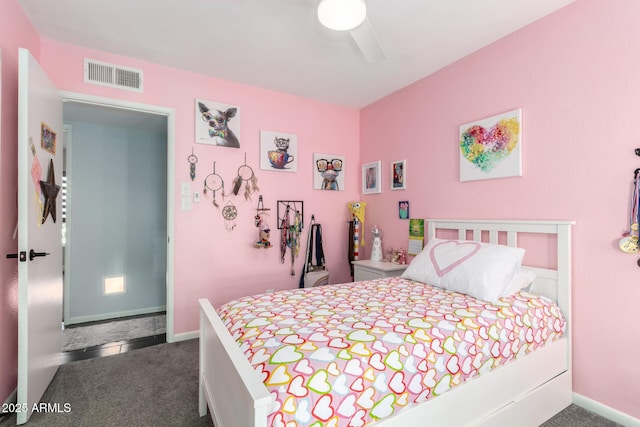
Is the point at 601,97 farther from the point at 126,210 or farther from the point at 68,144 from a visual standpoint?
the point at 68,144

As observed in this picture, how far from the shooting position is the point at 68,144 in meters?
3.39

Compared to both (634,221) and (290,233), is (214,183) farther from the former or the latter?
(634,221)

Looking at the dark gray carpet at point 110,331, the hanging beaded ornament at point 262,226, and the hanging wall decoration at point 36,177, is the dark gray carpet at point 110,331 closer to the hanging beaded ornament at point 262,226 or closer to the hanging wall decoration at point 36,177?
the hanging beaded ornament at point 262,226

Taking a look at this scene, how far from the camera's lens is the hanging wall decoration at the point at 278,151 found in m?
3.17

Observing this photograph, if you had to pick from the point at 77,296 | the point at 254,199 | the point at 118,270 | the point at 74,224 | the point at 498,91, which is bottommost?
the point at 77,296

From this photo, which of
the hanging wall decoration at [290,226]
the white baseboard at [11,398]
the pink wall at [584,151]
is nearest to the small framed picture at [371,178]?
the hanging wall decoration at [290,226]

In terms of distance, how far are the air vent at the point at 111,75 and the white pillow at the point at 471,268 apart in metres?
2.79

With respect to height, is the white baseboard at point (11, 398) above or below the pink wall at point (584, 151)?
below

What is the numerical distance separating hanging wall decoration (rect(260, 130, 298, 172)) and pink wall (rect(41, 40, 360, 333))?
0.19 feet

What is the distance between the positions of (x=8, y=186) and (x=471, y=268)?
2.84 meters

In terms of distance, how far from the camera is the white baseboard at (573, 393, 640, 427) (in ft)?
5.46

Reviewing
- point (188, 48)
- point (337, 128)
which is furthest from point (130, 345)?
point (337, 128)

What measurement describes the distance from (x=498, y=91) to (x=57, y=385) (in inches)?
149

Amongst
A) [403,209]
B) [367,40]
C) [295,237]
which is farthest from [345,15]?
[295,237]
